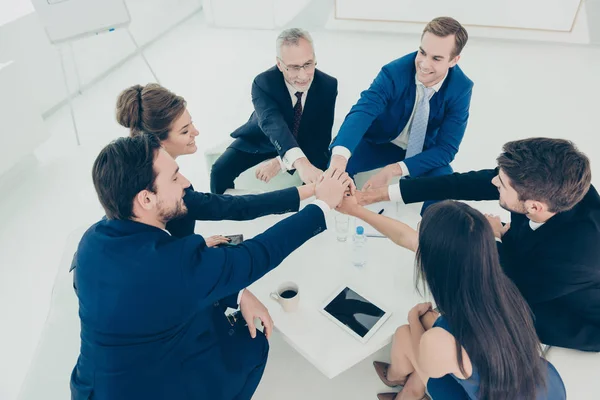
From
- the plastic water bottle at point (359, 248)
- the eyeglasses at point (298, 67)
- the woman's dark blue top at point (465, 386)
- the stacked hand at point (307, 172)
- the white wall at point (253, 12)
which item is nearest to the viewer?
the woman's dark blue top at point (465, 386)

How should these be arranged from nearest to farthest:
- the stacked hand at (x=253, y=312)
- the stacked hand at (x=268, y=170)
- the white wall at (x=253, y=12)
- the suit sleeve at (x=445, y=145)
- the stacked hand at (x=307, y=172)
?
1. the stacked hand at (x=253, y=312)
2. the stacked hand at (x=307, y=172)
3. the suit sleeve at (x=445, y=145)
4. the stacked hand at (x=268, y=170)
5. the white wall at (x=253, y=12)

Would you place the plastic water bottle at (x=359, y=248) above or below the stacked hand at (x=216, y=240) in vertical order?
below

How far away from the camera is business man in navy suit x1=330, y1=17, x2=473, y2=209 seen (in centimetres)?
232

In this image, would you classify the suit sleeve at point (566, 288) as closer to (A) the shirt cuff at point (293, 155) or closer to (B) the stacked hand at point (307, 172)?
(B) the stacked hand at point (307, 172)

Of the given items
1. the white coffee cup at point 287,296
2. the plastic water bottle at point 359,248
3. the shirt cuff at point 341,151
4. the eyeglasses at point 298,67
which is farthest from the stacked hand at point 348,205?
the eyeglasses at point 298,67

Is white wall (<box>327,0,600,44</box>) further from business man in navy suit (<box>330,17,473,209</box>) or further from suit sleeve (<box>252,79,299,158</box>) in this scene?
suit sleeve (<box>252,79,299,158</box>)

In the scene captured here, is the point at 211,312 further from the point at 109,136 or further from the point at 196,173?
the point at 109,136

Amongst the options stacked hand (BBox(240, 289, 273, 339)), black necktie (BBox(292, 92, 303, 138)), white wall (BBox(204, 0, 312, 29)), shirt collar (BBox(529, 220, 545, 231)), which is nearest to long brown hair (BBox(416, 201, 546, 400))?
shirt collar (BBox(529, 220, 545, 231))

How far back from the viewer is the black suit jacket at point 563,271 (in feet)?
5.03

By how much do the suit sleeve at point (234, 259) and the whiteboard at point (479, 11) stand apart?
14.3ft

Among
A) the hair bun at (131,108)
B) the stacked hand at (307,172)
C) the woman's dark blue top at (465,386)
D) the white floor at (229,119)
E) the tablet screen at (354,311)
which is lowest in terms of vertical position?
the white floor at (229,119)

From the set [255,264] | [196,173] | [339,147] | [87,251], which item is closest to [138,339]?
[87,251]

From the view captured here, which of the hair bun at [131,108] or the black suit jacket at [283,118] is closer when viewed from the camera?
the hair bun at [131,108]

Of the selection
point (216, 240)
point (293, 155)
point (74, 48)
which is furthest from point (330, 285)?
point (74, 48)
